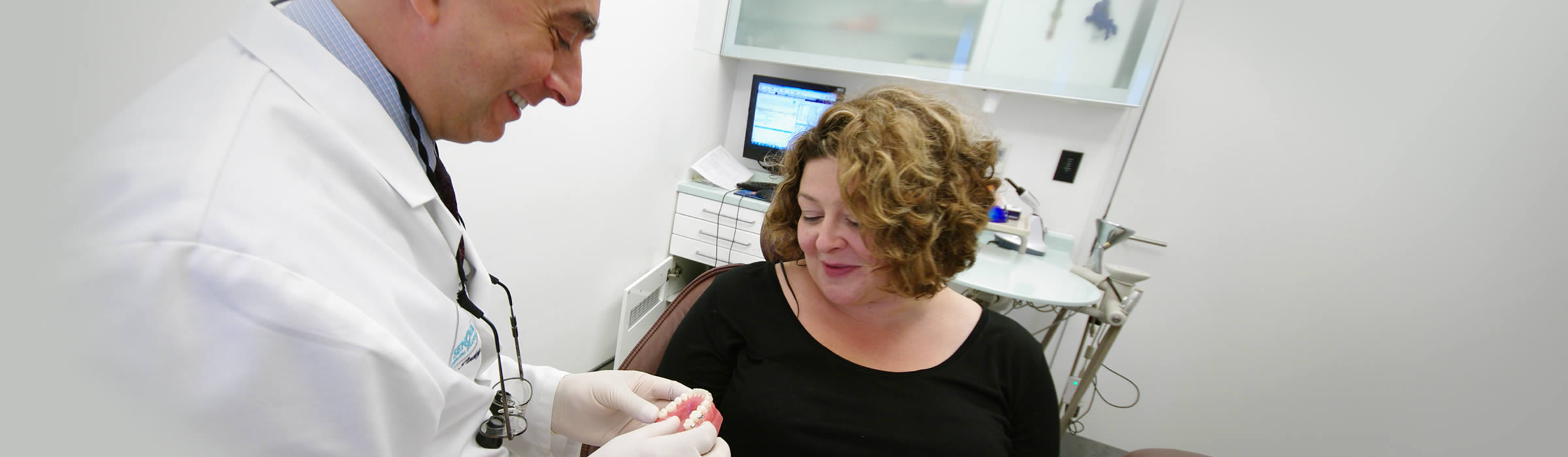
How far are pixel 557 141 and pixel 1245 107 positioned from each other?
8.20 ft

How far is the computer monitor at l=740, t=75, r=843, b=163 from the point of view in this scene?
2.62 metres

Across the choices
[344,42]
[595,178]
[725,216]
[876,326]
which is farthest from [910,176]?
[725,216]

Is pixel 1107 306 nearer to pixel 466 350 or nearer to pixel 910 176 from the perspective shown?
pixel 910 176

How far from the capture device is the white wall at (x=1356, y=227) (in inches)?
68.6

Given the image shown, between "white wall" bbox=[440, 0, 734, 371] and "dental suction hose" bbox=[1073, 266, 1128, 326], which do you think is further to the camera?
"dental suction hose" bbox=[1073, 266, 1128, 326]

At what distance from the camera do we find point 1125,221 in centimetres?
228

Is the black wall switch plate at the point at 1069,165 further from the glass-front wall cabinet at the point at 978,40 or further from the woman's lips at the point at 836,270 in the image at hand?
the woman's lips at the point at 836,270

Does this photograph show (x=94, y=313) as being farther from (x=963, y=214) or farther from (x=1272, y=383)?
(x=1272, y=383)

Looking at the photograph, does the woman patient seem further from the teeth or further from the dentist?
the teeth

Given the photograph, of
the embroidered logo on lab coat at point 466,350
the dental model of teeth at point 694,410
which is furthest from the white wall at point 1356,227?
the embroidered logo on lab coat at point 466,350

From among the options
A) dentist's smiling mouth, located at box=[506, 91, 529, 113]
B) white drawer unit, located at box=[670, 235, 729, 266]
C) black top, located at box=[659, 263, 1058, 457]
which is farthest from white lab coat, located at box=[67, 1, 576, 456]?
white drawer unit, located at box=[670, 235, 729, 266]

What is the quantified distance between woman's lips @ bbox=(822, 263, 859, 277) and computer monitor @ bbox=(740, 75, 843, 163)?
1627mm

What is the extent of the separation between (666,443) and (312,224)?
1.51ft

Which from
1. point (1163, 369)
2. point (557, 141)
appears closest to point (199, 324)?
point (557, 141)
